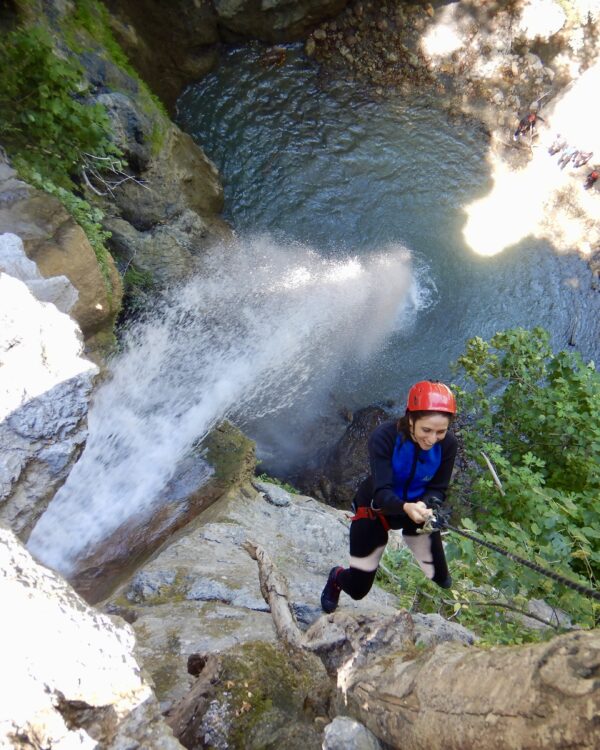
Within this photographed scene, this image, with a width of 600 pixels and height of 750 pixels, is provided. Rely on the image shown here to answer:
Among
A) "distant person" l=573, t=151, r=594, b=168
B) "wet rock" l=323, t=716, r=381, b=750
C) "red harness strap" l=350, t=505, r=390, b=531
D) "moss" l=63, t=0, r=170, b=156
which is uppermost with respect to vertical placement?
"distant person" l=573, t=151, r=594, b=168

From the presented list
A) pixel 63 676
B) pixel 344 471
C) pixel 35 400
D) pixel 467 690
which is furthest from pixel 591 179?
pixel 63 676

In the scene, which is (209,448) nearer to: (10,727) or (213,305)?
(213,305)

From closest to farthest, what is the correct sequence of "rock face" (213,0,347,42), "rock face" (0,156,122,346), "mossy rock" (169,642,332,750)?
"mossy rock" (169,642,332,750) → "rock face" (0,156,122,346) → "rock face" (213,0,347,42)

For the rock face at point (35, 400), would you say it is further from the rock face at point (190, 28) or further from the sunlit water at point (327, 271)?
the rock face at point (190, 28)

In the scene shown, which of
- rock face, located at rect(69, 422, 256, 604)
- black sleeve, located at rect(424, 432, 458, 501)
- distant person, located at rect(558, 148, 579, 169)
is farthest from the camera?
distant person, located at rect(558, 148, 579, 169)

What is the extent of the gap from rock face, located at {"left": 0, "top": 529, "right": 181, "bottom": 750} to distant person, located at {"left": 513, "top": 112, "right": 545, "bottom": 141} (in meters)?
14.9

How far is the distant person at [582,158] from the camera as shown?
43.2 ft

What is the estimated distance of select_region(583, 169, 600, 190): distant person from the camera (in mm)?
13141

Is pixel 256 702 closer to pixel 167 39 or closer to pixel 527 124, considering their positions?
pixel 167 39

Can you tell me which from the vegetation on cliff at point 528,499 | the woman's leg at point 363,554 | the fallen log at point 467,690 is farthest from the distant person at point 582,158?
the fallen log at point 467,690

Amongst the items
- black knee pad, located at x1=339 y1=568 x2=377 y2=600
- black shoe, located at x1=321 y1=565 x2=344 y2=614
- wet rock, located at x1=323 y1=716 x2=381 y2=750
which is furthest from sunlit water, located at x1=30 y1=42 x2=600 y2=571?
wet rock, located at x1=323 y1=716 x2=381 y2=750

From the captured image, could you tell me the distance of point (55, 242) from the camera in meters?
5.95

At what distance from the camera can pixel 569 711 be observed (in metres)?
1.53

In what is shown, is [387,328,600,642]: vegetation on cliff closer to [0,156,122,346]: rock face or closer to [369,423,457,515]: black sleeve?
[369,423,457,515]: black sleeve
